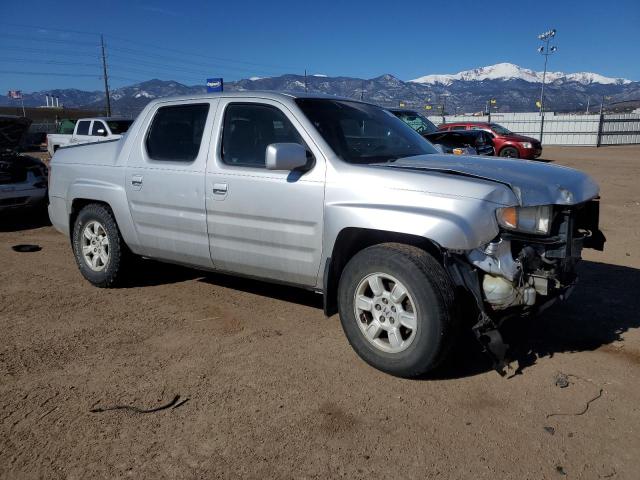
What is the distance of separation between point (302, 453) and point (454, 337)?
3.79ft

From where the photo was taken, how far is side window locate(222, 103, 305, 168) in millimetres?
4086

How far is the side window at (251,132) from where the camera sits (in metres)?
4.09

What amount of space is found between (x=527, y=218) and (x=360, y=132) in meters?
1.50

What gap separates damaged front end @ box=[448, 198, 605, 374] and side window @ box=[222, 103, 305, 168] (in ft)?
5.39

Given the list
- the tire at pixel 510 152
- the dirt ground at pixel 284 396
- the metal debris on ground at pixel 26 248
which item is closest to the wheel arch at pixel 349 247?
the dirt ground at pixel 284 396

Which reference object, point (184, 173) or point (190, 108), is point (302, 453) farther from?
point (190, 108)

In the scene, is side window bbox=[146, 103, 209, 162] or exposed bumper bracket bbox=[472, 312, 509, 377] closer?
exposed bumper bracket bbox=[472, 312, 509, 377]

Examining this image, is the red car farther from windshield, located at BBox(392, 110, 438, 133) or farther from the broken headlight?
the broken headlight

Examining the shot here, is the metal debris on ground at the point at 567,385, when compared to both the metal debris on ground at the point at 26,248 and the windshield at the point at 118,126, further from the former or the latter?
the windshield at the point at 118,126

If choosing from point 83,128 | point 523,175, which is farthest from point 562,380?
point 83,128

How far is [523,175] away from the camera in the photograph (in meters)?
3.53

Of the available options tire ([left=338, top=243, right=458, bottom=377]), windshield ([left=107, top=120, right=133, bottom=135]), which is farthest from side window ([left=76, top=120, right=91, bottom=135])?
tire ([left=338, top=243, right=458, bottom=377])

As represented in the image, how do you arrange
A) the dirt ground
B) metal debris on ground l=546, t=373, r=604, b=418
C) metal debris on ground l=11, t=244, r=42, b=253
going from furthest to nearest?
metal debris on ground l=11, t=244, r=42, b=253 → metal debris on ground l=546, t=373, r=604, b=418 → the dirt ground

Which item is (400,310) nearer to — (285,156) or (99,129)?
(285,156)
